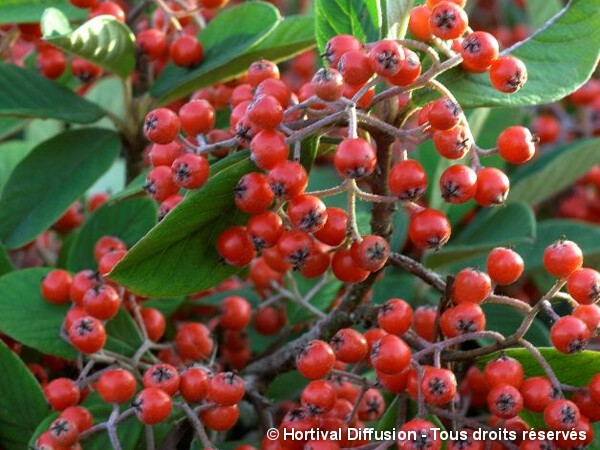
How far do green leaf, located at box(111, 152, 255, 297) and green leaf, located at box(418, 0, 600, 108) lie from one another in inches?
18.3

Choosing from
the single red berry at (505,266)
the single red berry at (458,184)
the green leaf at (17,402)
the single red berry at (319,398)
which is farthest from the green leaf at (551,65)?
the green leaf at (17,402)

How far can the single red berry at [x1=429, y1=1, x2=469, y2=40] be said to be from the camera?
1.56m

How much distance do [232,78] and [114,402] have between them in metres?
0.90

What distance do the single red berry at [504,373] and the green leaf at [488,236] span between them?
2.46 feet

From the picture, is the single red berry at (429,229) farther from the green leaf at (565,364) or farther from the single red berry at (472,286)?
the green leaf at (565,364)

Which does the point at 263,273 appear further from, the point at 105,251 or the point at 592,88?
the point at 592,88

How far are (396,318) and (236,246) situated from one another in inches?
13.4

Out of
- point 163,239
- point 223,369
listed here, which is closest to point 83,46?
point 163,239

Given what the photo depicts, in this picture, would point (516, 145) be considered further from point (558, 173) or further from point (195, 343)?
point (558, 173)

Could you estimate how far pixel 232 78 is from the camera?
2.28 m

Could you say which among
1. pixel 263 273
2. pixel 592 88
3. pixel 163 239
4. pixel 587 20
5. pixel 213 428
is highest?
pixel 587 20

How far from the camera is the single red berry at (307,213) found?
152 cm

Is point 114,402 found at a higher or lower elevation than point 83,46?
lower

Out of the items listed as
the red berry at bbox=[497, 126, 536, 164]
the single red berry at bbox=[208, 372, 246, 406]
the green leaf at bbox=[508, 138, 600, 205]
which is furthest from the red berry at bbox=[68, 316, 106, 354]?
the green leaf at bbox=[508, 138, 600, 205]
